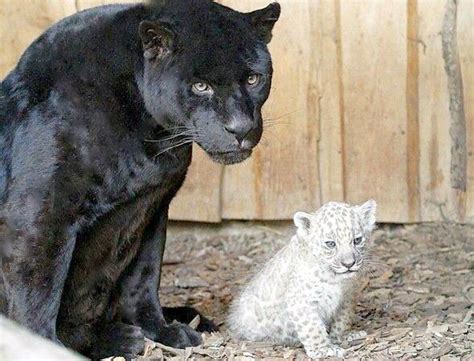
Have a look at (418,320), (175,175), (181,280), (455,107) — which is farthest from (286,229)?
(175,175)

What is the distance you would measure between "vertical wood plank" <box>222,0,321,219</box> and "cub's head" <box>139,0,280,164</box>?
6.58 ft

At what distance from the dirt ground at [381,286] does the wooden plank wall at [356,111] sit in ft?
0.62

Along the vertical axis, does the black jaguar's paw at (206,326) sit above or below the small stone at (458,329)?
below

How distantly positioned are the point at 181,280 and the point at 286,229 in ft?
2.81

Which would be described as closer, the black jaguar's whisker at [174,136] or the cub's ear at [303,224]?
the black jaguar's whisker at [174,136]

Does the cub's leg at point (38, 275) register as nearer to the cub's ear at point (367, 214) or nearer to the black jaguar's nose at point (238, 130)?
the black jaguar's nose at point (238, 130)

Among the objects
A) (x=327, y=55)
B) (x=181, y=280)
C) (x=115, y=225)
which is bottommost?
(x=181, y=280)

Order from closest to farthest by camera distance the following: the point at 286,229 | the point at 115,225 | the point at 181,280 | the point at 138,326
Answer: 1. the point at 115,225
2. the point at 138,326
3. the point at 181,280
4. the point at 286,229

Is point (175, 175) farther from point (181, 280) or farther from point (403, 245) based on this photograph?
point (403, 245)

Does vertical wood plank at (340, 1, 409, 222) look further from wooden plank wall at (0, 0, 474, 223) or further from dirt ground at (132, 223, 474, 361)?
dirt ground at (132, 223, 474, 361)

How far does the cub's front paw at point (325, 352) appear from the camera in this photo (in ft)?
15.6

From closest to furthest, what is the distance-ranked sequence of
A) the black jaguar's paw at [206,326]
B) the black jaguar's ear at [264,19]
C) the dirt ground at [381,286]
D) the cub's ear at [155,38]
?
the cub's ear at [155,38] → the black jaguar's ear at [264,19] → the dirt ground at [381,286] → the black jaguar's paw at [206,326]

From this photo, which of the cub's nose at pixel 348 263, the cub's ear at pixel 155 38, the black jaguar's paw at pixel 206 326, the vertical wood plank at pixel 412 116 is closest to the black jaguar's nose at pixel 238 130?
the cub's ear at pixel 155 38

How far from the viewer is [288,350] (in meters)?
4.93
